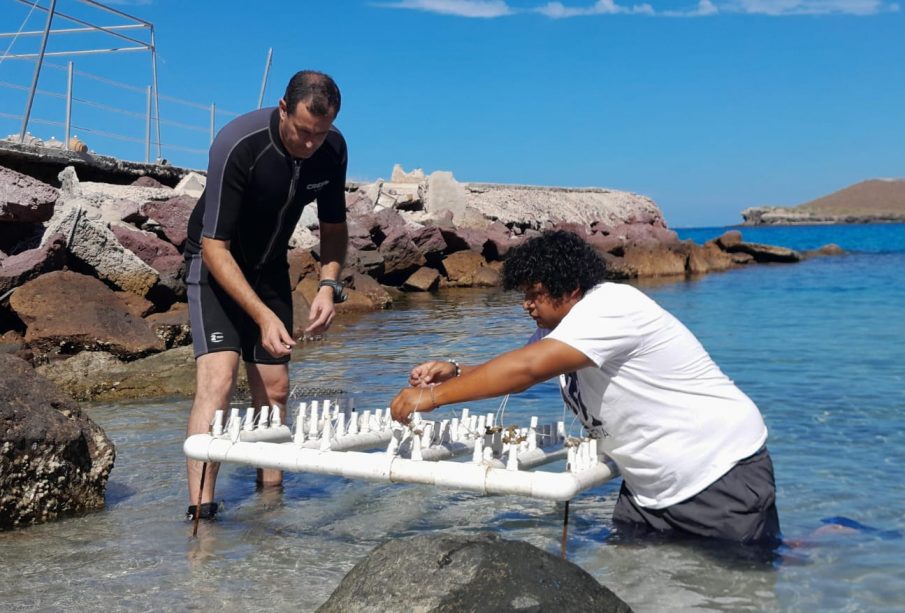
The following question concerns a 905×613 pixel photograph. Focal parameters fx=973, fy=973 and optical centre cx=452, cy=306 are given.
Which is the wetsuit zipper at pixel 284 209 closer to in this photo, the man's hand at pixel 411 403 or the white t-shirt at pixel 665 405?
the man's hand at pixel 411 403

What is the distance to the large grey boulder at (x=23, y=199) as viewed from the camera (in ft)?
36.4

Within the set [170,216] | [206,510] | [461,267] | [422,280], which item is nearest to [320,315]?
[206,510]

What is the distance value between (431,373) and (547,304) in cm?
57

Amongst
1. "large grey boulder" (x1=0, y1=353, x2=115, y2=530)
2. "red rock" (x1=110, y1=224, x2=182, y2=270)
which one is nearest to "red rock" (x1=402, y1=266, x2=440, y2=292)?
"red rock" (x1=110, y1=224, x2=182, y2=270)

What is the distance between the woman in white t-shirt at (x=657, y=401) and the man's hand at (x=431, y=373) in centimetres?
21

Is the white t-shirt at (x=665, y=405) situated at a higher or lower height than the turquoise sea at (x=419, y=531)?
higher

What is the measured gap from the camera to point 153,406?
299 inches

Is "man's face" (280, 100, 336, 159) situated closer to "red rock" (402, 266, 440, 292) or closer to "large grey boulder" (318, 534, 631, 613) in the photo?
"large grey boulder" (318, 534, 631, 613)

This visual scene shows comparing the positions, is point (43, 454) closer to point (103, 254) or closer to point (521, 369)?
point (521, 369)

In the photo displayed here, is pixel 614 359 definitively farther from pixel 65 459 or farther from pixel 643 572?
pixel 65 459

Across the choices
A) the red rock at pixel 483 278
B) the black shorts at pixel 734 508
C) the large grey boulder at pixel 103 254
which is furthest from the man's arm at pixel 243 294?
the red rock at pixel 483 278

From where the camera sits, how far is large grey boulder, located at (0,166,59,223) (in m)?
11.1

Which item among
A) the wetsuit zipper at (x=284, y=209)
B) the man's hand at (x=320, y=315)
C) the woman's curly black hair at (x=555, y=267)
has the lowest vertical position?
the man's hand at (x=320, y=315)

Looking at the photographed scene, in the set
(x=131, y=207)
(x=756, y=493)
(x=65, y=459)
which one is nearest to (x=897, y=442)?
(x=756, y=493)
